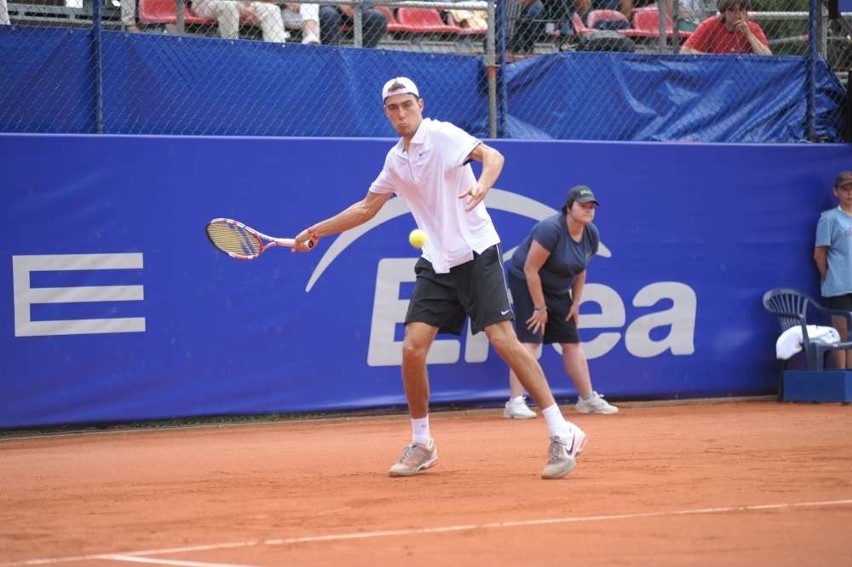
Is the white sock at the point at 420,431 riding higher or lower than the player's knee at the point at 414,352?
lower

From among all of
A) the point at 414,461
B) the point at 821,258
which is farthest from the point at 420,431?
the point at 821,258

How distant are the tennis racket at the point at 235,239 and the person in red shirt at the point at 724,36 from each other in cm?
653

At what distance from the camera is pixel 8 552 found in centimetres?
502

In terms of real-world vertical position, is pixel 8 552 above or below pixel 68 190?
below

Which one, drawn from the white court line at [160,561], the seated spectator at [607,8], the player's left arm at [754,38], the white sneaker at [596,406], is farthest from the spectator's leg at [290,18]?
the white court line at [160,561]

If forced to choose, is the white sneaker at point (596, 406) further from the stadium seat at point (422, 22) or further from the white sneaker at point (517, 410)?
the stadium seat at point (422, 22)

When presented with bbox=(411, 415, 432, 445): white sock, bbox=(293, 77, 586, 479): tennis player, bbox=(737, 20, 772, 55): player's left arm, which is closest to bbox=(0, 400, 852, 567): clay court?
bbox=(411, 415, 432, 445): white sock

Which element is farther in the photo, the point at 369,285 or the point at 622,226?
the point at 622,226

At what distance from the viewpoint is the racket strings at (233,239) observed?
7742 mm

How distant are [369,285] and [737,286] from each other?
3.70m

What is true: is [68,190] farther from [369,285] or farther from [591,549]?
[591,549]

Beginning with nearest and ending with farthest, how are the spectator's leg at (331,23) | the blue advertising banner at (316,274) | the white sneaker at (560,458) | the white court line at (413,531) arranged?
the white court line at (413,531) → the white sneaker at (560,458) → the blue advertising banner at (316,274) → the spectator's leg at (331,23)

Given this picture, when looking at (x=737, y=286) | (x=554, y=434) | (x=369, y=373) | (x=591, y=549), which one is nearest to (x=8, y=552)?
(x=591, y=549)

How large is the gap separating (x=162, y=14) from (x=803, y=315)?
627 cm
